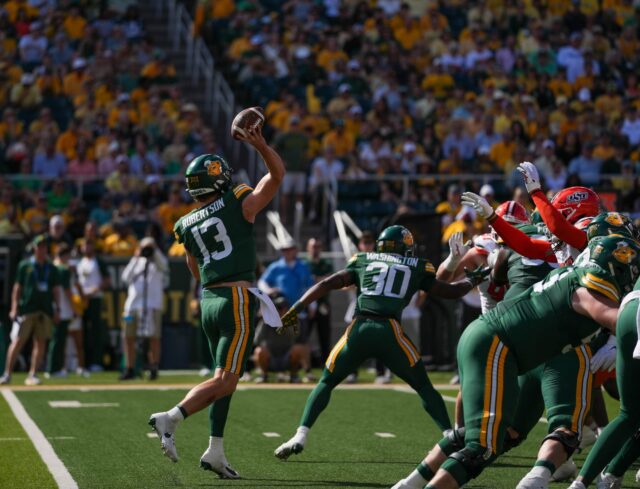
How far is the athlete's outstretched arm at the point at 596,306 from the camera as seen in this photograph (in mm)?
5961

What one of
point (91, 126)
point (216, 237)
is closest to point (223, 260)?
point (216, 237)

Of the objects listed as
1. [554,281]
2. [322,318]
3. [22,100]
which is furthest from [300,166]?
[554,281]

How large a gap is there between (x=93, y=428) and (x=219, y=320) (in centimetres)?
303

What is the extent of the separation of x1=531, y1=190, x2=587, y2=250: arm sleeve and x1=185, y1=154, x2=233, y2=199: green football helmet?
207cm

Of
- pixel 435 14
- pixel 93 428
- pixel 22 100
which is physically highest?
pixel 435 14

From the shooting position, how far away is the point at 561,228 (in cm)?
728

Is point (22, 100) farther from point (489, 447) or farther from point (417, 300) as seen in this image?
point (489, 447)

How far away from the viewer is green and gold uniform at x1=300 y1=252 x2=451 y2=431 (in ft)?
28.4

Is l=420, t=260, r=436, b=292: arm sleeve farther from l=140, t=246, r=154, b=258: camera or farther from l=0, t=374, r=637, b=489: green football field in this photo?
l=140, t=246, r=154, b=258: camera

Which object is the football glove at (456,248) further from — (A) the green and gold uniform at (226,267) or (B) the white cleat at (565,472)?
(B) the white cleat at (565,472)

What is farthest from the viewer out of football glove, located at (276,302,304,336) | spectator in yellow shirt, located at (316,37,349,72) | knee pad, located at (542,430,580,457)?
spectator in yellow shirt, located at (316,37,349,72)

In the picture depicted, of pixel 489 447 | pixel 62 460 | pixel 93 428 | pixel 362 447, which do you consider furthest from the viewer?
pixel 93 428

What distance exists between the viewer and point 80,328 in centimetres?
1722

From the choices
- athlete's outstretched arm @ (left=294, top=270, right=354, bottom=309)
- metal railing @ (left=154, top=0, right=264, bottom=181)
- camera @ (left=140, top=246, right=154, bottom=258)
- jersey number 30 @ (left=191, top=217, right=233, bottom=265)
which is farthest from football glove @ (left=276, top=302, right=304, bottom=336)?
metal railing @ (left=154, top=0, right=264, bottom=181)
